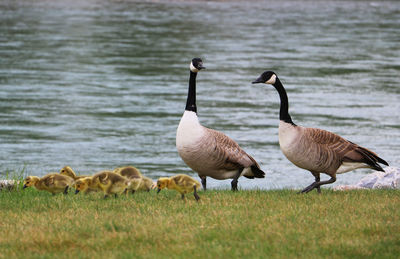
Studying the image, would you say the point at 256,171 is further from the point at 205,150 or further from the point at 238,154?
the point at 205,150

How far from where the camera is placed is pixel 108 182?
34.2 ft

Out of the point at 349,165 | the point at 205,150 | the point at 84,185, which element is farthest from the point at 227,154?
the point at 84,185

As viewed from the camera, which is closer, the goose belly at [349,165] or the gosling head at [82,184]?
the gosling head at [82,184]

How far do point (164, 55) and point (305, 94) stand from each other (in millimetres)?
13311

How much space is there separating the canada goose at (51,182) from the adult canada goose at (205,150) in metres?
1.69

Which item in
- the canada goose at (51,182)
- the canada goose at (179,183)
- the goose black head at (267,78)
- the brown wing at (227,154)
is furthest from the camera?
the goose black head at (267,78)

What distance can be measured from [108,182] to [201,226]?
1.98 m

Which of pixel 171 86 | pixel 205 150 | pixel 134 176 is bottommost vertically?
pixel 171 86

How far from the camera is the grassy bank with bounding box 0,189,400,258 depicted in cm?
813

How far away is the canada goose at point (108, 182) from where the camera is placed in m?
10.4

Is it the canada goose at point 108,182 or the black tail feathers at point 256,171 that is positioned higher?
the canada goose at point 108,182

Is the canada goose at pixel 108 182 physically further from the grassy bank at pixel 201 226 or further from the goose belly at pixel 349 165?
the goose belly at pixel 349 165

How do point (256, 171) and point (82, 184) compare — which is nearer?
point (82, 184)

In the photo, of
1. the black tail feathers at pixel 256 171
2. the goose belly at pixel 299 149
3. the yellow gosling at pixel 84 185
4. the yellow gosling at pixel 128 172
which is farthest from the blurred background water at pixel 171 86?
the yellow gosling at pixel 84 185
